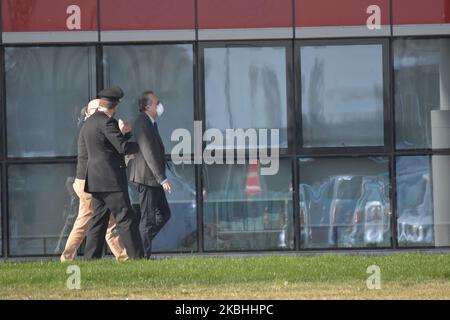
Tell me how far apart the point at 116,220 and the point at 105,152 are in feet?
2.80

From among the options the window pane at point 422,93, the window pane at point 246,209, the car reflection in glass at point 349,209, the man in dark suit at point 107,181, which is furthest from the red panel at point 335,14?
the man in dark suit at point 107,181

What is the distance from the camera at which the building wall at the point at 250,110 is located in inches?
740

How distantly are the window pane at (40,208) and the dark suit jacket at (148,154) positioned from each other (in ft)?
5.22

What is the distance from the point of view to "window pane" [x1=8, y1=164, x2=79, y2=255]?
18.9 m

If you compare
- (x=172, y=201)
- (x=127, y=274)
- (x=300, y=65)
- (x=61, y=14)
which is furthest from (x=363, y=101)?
(x=127, y=274)

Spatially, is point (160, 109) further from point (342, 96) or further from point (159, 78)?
point (342, 96)

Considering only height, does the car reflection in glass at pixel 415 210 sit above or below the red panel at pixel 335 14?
below

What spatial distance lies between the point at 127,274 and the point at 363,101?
5.66 meters

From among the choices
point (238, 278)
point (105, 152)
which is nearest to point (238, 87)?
point (105, 152)

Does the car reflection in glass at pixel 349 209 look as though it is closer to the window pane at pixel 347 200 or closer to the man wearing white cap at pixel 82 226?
the window pane at pixel 347 200

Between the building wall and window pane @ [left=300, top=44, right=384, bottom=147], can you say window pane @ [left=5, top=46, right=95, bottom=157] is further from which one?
window pane @ [left=300, top=44, right=384, bottom=147]

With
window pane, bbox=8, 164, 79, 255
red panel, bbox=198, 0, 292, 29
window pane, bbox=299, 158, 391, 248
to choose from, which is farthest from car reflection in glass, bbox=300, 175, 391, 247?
window pane, bbox=8, 164, 79, 255

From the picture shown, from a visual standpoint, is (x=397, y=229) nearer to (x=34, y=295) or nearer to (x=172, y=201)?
(x=172, y=201)

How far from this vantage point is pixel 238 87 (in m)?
19.0
